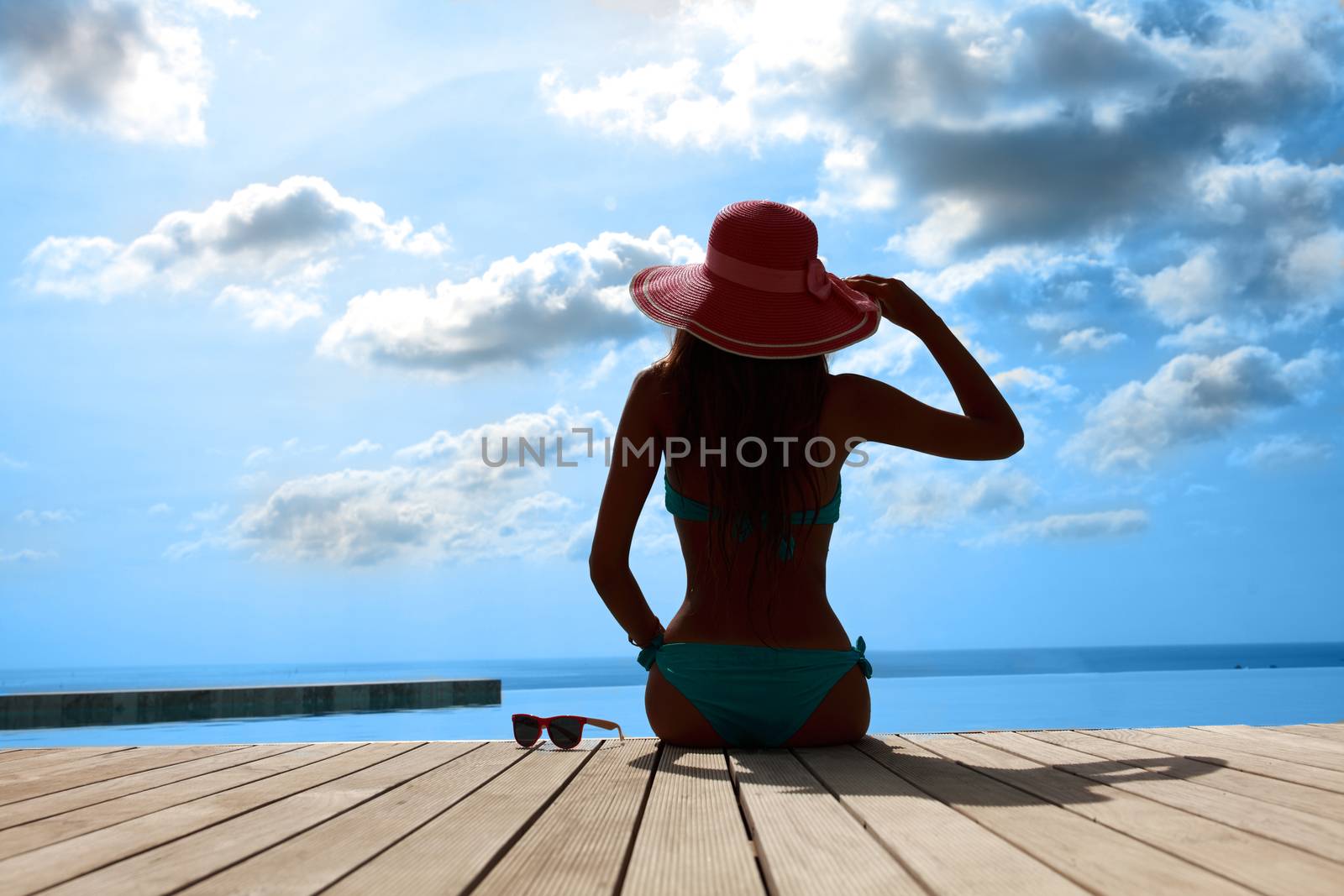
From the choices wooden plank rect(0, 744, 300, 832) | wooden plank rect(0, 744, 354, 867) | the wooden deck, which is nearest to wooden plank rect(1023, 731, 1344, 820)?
the wooden deck

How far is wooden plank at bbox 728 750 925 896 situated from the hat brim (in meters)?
1.03

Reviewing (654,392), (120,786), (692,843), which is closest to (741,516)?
(654,392)

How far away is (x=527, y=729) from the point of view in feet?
8.82

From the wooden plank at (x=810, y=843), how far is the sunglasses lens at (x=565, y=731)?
75 cm

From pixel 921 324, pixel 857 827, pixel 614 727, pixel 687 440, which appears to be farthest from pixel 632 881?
pixel 921 324

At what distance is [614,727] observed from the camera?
9.24ft

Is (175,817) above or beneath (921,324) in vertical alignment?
beneath

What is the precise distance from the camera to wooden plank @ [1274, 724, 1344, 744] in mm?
2668

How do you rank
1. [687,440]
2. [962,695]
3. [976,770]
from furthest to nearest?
1. [962,695]
2. [687,440]
3. [976,770]

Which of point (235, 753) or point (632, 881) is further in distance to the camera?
point (235, 753)

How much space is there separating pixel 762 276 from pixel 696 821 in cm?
149

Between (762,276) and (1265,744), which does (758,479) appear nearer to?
(762,276)

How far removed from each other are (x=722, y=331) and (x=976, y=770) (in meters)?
1.17

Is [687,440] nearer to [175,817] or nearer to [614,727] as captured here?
[614,727]
